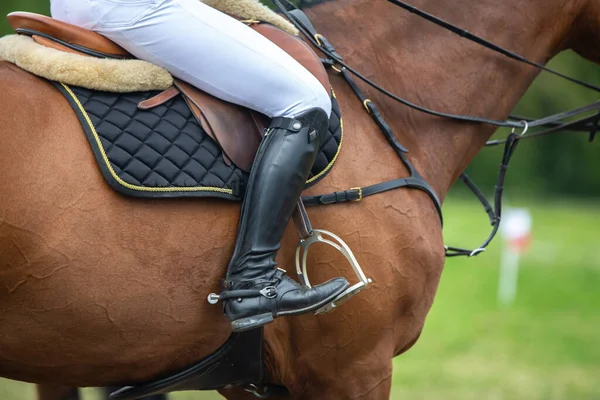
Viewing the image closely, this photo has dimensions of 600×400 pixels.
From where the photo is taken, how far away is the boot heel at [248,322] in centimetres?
297

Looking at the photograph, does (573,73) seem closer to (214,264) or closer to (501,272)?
(501,272)

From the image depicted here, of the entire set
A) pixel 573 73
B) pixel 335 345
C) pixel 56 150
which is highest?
pixel 56 150

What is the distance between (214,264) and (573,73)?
22.5 m

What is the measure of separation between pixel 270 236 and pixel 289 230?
0.26m

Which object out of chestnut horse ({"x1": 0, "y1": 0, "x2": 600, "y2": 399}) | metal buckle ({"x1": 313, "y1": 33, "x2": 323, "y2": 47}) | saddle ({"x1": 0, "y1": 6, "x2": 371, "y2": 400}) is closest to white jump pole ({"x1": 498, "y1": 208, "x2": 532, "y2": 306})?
chestnut horse ({"x1": 0, "y1": 0, "x2": 600, "y2": 399})

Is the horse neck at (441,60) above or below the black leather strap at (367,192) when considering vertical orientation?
above

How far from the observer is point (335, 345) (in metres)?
3.40

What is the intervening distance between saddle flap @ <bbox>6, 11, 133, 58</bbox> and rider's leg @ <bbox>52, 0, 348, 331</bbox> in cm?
4

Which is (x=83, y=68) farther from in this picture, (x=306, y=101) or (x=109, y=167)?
(x=306, y=101)

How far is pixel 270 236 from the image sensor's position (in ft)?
Answer: 9.92

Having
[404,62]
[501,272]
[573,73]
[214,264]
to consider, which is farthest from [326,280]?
[573,73]

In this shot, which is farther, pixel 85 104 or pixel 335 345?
pixel 335 345

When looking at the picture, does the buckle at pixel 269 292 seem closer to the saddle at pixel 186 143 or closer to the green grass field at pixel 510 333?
the saddle at pixel 186 143

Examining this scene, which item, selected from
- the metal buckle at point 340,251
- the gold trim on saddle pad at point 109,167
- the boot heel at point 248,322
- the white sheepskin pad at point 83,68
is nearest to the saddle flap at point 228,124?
the white sheepskin pad at point 83,68
